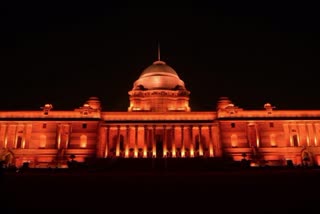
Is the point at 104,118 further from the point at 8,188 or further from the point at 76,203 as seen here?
the point at 76,203

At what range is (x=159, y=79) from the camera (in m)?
66.6

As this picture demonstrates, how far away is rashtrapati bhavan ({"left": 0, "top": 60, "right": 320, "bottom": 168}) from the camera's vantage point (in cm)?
5275

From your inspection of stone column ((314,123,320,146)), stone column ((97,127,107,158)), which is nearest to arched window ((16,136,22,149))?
stone column ((97,127,107,158))

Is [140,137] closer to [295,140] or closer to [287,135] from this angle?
[287,135]

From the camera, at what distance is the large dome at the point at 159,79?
65.8 metres

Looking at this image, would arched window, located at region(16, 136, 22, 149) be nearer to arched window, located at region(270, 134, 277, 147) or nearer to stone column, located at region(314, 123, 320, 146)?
arched window, located at region(270, 134, 277, 147)

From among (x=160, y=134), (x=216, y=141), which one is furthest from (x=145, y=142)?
(x=216, y=141)

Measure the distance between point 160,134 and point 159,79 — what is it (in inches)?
561

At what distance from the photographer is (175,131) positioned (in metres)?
57.2

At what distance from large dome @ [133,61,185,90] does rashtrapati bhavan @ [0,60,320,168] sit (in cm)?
1035

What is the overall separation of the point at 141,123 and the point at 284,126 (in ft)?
82.6

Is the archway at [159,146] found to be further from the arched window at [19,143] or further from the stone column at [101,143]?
the arched window at [19,143]

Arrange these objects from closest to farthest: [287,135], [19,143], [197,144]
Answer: [19,143] < [287,135] < [197,144]

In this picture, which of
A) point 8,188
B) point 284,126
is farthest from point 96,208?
point 284,126
